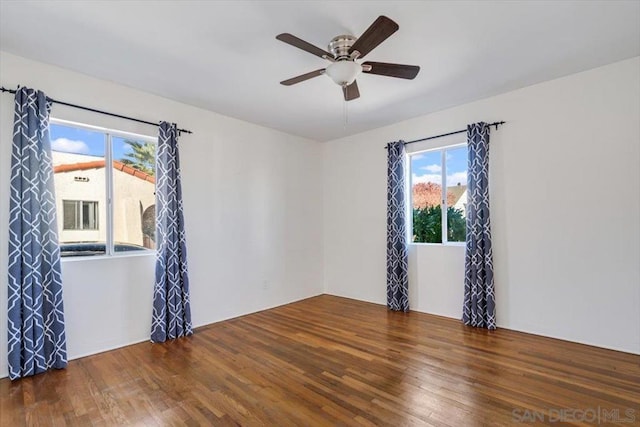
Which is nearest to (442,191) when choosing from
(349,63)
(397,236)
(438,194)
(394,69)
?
(438,194)

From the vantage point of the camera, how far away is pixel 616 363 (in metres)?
2.63

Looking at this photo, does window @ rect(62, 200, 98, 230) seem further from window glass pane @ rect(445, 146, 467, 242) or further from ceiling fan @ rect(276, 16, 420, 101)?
window glass pane @ rect(445, 146, 467, 242)

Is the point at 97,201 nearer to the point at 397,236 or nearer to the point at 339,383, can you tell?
the point at 339,383

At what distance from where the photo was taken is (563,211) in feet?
10.5

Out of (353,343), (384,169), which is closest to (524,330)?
(353,343)

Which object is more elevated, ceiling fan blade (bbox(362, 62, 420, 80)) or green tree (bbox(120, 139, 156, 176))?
ceiling fan blade (bbox(362, 62, 420, 80))

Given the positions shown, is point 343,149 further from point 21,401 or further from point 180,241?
point 21,401

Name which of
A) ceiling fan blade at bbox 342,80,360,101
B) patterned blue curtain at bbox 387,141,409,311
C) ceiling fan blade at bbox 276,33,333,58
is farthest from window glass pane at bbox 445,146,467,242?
ceiling fan blade at bbox 276,33,333,58

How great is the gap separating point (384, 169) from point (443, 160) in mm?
880

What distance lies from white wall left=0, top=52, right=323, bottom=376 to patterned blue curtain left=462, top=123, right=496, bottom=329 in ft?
8.39

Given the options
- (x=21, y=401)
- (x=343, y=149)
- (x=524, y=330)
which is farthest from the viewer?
(x=343, y=149)

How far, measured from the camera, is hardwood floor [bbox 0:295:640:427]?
6.50 ft

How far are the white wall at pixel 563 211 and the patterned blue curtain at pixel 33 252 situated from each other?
4.09m

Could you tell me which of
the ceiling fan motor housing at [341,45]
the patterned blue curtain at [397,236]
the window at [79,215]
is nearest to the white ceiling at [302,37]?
the ceiling fan motor housing at [341,45]
